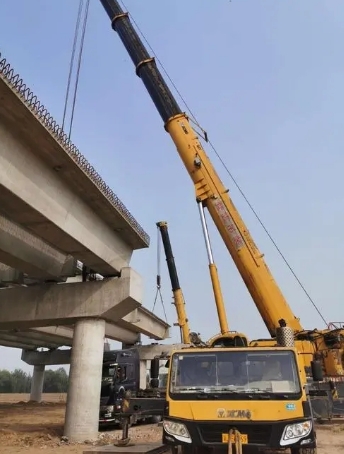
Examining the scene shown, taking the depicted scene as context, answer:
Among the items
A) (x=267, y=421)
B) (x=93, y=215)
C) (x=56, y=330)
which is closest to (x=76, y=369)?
(x=93, y=215)

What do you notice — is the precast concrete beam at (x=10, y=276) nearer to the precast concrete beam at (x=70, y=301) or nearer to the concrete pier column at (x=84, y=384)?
the precast concrete beam at (x=70, y=301)

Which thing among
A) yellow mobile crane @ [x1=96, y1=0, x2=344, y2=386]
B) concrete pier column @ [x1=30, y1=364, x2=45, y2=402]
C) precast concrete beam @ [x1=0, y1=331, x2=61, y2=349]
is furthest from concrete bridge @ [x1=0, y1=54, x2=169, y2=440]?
concrete pier column @ [x1=30, y1=364, x2=45, y2=402]

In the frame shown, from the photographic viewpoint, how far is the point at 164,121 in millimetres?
17906

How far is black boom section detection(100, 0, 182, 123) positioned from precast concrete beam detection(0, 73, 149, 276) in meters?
4.98

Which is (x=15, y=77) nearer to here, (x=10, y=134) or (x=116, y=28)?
(x=10, y=134)

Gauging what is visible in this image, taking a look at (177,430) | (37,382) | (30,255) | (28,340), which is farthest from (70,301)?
(37,382)

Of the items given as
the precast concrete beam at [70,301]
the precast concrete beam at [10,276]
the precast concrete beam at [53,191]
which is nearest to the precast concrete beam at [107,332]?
the precast concrete beam at [10,276]

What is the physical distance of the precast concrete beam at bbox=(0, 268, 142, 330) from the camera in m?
15.5

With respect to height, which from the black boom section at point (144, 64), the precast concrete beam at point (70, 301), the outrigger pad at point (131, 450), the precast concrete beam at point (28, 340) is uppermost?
the black boom section at point (144, 64)

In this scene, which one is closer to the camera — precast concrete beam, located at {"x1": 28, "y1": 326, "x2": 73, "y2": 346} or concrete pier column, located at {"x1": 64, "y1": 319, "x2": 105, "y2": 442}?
concrete pier column, located at {"x1": 64, "y1": 319, "x2": 105, "y2": 442}

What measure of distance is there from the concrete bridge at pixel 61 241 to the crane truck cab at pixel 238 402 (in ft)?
20.1

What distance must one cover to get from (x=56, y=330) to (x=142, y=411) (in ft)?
75.2

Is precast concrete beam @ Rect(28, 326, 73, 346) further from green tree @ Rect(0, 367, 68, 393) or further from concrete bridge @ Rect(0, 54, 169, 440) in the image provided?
green tree @ Rect(0, 367, 68, 393)

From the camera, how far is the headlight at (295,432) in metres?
7.03
